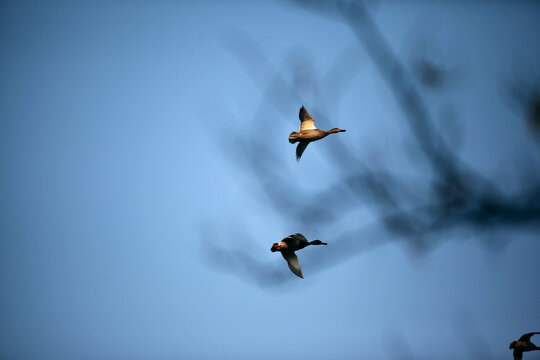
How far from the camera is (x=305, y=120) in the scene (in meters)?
1.10

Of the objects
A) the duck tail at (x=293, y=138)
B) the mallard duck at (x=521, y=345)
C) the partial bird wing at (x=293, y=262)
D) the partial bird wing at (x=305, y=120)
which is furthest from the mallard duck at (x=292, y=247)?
the mallard duck at (x=521, y=345)

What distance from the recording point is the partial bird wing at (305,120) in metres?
1.04

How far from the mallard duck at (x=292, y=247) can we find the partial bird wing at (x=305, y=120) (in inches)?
13.5

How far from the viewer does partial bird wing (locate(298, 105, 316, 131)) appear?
1043mm

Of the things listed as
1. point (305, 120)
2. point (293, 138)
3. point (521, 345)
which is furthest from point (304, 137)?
point (521, 345)

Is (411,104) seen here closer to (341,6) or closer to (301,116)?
(341,6)

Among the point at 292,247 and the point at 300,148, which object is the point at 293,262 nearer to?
the point at 292,247

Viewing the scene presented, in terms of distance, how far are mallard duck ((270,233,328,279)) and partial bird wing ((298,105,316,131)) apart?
0.34 m

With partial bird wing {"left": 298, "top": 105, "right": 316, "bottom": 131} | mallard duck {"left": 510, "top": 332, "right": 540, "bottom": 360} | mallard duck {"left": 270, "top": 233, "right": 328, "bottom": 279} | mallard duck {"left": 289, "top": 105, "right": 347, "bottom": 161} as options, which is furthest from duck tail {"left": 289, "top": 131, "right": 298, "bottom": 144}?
mallard duck {"left": 510, "top": 332, "right": 540, "bottom": 360}

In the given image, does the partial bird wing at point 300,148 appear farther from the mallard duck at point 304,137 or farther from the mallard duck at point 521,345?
the mallard duck at point 521,345

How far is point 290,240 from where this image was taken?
2.64 feet

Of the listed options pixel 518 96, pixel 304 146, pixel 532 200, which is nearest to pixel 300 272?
pixel 304 146

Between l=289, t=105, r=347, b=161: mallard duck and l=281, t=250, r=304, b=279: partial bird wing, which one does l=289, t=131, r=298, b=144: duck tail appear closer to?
l=289, t=105, r=347, b=161: mallard duck

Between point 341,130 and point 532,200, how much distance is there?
1.30 meters
